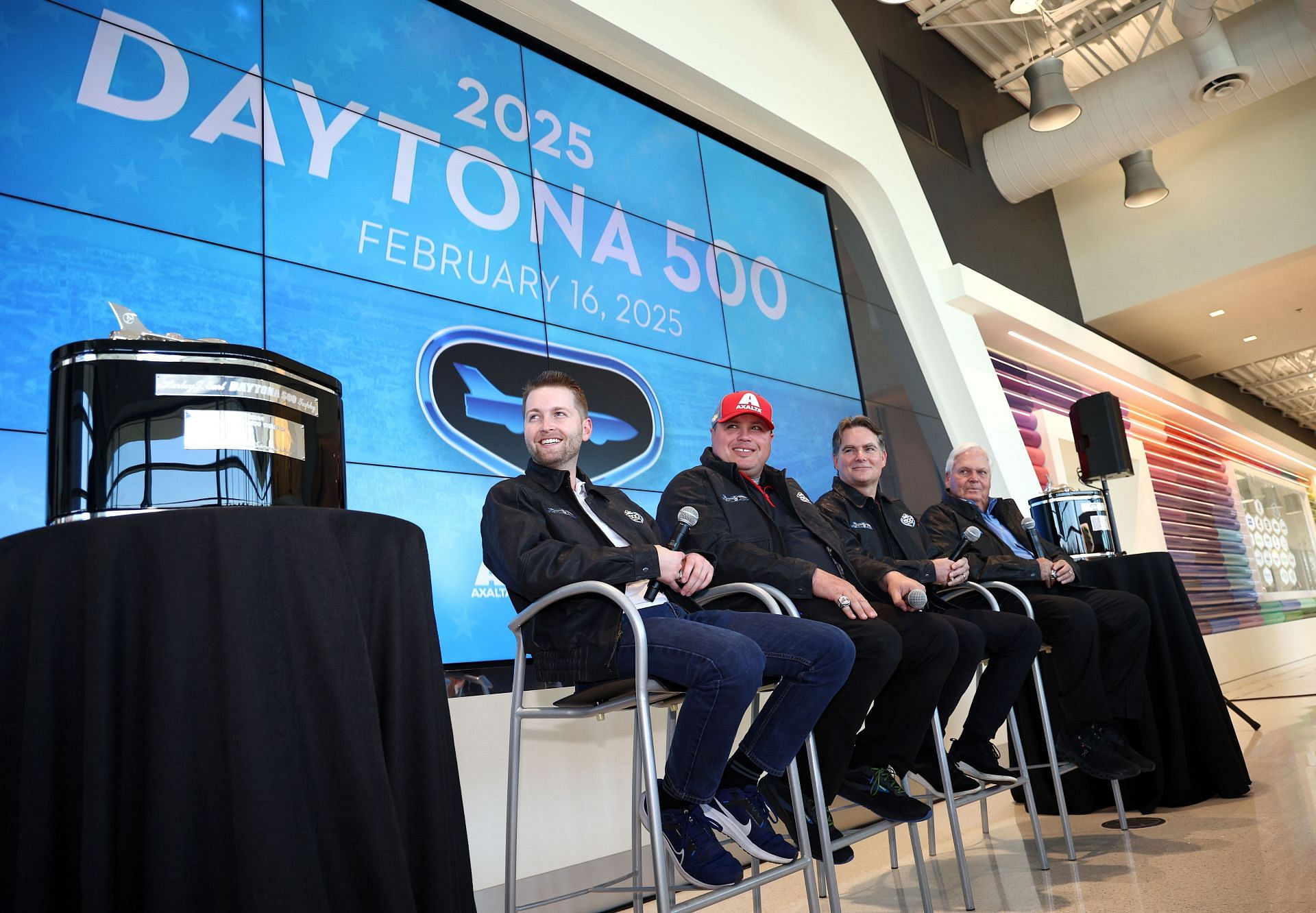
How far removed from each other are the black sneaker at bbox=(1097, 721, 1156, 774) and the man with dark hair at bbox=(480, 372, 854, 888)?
1388 mm

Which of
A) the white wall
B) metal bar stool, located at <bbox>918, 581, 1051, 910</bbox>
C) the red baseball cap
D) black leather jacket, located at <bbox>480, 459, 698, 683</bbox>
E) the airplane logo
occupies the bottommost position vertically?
metal bar stool, located at <bbox>918, 581, 1051, 910</bbox>

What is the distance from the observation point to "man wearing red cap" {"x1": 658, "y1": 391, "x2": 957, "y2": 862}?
2168 millimetres

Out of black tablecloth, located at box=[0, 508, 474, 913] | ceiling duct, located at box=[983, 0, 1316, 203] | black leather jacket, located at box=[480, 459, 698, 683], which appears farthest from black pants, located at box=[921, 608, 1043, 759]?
ceiling duct, located at box=[983, 0, 1316, 203]

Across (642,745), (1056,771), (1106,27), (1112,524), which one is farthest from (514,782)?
(1106,27)

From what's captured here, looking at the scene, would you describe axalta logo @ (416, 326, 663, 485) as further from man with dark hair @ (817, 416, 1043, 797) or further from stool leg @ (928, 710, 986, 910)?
stool leg @ (928, 710, 986, 910)

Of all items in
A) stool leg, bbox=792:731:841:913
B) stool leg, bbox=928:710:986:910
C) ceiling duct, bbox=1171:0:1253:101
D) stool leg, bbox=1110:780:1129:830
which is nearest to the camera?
stool leg, bbox=792:731:841:913

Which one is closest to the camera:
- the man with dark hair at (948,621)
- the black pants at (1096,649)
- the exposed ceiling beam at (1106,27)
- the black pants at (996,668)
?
the man with dark hair at (948,621)

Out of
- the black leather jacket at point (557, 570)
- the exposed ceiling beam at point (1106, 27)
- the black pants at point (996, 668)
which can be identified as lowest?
the black pants at point (996, 668)

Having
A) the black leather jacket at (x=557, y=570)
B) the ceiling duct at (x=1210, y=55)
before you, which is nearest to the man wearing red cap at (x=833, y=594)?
the black leather jacket at (x=557, y=570)

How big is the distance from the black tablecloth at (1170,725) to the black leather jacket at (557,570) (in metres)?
2.14

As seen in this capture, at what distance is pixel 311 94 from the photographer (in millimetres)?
3039

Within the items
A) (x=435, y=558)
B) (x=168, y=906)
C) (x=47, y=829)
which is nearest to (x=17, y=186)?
(x=435, y=558)

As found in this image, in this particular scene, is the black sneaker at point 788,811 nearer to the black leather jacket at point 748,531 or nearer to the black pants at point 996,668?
the black leather jacket at point 748,531

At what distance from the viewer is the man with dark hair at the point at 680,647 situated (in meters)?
1.79
